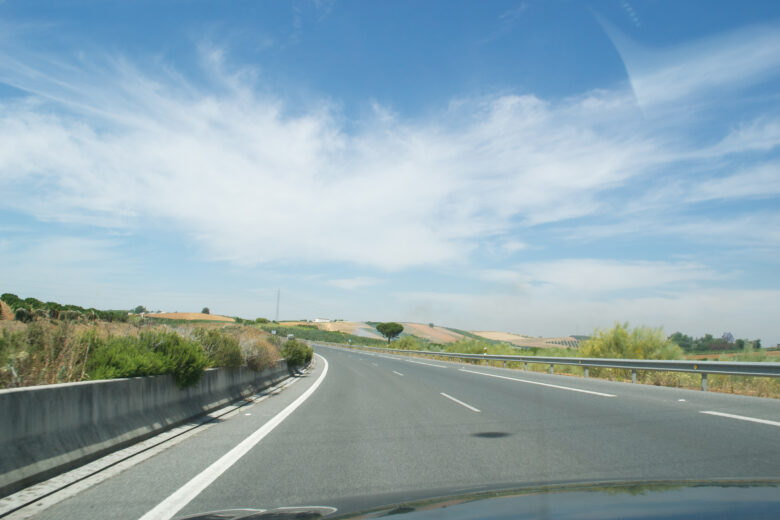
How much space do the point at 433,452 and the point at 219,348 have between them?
7.55 meters

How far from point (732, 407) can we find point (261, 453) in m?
9.08

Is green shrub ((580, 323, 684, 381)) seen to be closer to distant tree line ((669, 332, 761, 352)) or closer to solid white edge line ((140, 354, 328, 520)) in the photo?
distant tree line ((669, 332, 761, 352))

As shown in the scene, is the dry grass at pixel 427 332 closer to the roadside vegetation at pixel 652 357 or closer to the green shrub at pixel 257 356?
the roadside vegetation at pixel 652 357

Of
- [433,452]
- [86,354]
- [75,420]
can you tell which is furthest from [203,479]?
[86,354]

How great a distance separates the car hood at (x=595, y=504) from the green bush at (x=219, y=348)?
977 centimetres

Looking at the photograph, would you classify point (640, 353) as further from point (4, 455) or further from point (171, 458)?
point (4, 455)

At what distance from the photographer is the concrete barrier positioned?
521 centimetres

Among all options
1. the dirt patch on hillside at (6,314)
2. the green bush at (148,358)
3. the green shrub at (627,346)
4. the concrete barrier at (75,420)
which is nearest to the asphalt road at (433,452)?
the concrete barrier at (75,420)

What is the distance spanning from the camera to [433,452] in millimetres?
7309

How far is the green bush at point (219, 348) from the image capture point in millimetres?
13055

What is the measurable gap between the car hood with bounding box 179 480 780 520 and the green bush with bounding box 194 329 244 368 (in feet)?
32.1

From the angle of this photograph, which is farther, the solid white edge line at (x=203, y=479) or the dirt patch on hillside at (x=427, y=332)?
the dirt patch on hillside at (x=427, y=332)

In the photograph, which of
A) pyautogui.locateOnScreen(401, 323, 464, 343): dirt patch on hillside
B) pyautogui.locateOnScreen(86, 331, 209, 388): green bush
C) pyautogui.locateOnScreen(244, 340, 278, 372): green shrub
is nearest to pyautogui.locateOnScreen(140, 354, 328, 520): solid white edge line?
pyautogui.locateOnScreen(86, 331, 209, 388): green bush

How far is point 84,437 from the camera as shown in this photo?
6.42 metres
